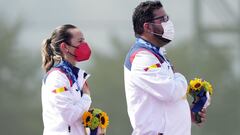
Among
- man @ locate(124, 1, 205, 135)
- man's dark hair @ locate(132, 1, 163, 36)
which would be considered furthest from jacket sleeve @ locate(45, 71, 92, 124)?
man's dark hair @ locate(132, 1, 163, 36)

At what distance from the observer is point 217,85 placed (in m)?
8.70

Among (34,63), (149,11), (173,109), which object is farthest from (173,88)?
(34,63)

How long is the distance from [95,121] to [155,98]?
433 millimetres

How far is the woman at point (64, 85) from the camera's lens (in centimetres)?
469

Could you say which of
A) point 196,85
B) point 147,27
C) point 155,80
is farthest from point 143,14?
point 196,85

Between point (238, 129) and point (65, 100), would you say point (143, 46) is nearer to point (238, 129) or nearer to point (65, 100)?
point (65, 100)

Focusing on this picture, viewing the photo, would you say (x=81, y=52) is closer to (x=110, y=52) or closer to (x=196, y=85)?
(x=196, y=85)

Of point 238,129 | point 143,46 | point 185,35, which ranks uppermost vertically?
point 143,46

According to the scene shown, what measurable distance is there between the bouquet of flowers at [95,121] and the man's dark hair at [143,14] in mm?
566

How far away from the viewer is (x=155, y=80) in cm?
451

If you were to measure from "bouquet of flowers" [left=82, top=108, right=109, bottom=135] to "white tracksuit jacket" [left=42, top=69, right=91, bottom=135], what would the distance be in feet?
0.13

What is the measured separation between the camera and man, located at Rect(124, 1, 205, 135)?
452 centimetres

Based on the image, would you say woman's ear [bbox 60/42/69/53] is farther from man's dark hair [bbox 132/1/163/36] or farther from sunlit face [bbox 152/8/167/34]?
sunlit face [bbox 152/8/167/34]

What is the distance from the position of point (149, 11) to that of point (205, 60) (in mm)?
4230
